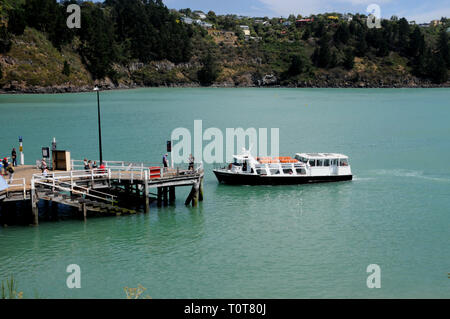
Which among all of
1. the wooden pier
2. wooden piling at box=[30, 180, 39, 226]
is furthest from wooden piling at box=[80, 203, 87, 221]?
wooden piling at box=[30, 180, 39, 226]

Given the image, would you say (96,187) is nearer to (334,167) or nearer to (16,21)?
(334,167)

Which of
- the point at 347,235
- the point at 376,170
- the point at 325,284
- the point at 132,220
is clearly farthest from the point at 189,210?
the point at 376,170

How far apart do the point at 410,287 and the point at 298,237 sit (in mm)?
10264

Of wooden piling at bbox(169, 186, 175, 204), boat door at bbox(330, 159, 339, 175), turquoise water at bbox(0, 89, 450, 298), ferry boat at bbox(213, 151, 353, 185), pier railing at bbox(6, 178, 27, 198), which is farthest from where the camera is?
boat door at bbox(330, 159, 339, 175)

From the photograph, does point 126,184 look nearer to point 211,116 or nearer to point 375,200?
point 375,200

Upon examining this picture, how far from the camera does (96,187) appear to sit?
4159 cm

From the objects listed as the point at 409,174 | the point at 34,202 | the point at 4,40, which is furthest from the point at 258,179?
the point at 4,40

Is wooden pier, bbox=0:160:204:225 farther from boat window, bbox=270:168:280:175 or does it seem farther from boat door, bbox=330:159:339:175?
boat door, bbox=330:159:339:175

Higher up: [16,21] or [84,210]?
[16,21]

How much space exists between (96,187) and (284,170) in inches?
865

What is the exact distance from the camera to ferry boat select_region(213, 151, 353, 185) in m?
55.3

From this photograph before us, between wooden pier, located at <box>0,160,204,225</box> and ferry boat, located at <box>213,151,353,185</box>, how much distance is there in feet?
30.1

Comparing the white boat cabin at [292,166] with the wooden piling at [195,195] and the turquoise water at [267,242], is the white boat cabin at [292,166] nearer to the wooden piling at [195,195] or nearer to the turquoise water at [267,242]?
the turquoise water at [267,242]

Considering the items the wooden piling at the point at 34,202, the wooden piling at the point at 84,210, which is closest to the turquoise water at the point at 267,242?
the wooden piling at the point at 84,210
